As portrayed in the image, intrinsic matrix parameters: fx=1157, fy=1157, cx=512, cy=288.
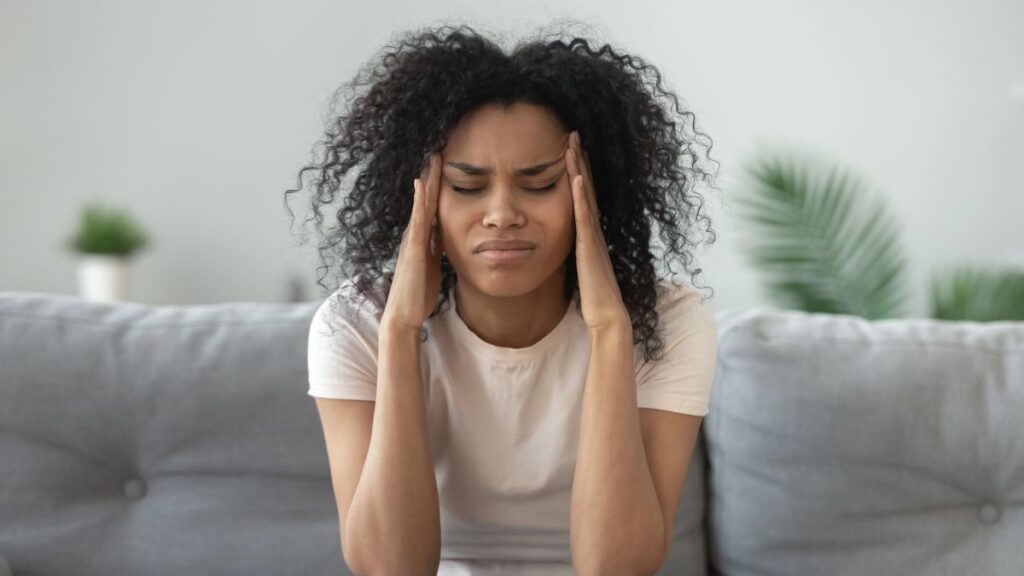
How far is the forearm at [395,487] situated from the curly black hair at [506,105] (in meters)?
0.17

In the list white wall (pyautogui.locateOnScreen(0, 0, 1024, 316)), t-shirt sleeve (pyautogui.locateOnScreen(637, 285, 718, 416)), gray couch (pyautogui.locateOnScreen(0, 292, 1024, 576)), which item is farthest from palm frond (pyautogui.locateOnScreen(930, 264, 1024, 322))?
t-shirt sleeve (pyautogui.locateOnScreen(637, 285, 718, 416))

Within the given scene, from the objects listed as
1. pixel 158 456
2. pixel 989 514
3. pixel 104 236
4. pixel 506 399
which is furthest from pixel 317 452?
pixel 104 236

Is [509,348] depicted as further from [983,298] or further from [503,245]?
[983,298]

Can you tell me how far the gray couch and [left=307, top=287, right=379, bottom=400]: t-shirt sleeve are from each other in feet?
0.66

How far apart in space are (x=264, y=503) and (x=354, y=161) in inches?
21.5

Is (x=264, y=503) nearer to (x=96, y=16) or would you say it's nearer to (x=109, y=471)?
(x=109, y=471)

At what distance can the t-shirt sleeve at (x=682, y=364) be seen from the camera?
1562 millimetres

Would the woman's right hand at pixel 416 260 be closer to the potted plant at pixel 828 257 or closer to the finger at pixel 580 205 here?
the finger at pixel 580 205

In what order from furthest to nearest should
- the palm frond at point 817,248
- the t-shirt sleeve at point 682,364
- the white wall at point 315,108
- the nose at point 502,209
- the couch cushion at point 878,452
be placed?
1. the white wall at point 315,108
2. the palm frond at point 817,248
3. the couch cushion at point 878,452
4. the t-shirt sleeve at point 682,364
5. the nose at point 502,209

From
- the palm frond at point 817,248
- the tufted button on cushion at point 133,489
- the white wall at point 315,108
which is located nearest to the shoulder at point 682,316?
the tufted button on cushion at point 133,489

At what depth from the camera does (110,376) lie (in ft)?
5.76

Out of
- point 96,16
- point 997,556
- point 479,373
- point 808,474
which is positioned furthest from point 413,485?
point 96,16

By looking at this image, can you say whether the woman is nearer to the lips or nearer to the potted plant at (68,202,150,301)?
the lips

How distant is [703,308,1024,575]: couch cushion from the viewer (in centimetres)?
171
